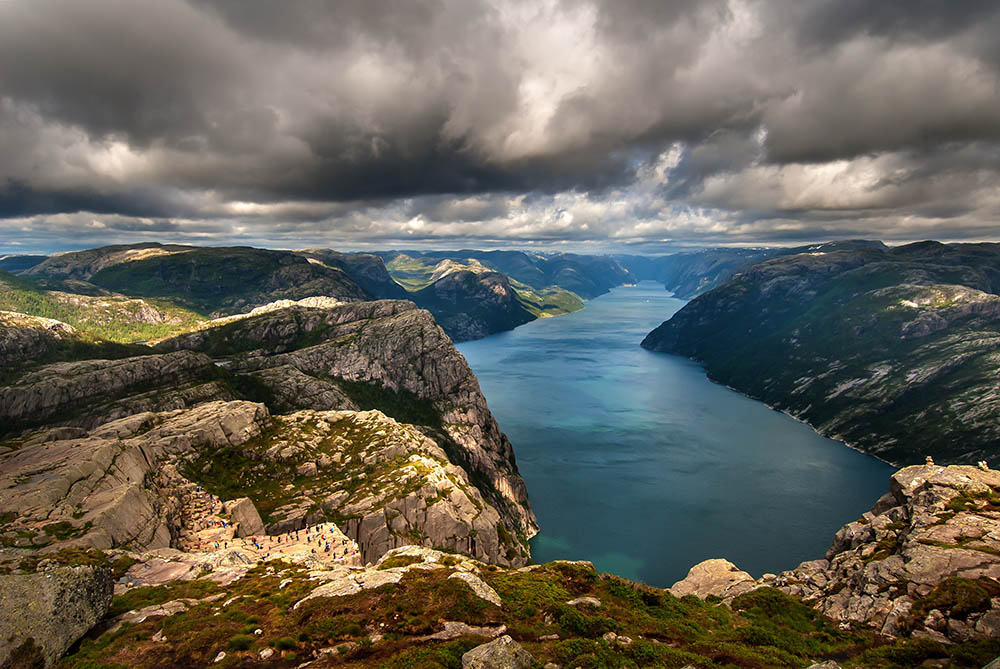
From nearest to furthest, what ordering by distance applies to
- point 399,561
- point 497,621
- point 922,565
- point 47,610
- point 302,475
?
point 47,610 < point 497,621 < point 922,565 < point 399,561 < point 302,475

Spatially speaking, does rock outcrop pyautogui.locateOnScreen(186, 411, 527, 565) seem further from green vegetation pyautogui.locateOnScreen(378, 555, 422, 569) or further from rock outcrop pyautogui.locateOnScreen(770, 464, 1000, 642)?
rock outcrop pyautogui.locateOnScreen(770, 464, 1000, 642)

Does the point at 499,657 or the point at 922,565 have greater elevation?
the point at 499,657

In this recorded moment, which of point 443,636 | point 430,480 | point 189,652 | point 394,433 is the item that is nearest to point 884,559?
point 443,636

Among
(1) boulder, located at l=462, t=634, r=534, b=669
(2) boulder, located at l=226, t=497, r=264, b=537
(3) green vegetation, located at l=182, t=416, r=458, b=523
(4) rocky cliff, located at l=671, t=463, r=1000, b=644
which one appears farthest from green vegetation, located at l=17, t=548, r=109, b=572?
(4) rocky cliff, located at l=671, t=463, r=1000, b=644

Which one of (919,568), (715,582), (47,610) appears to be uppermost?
(47,610)

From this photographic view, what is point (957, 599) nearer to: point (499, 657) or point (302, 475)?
point (499, 657)

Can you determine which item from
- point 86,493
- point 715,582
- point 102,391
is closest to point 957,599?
point 715,582
